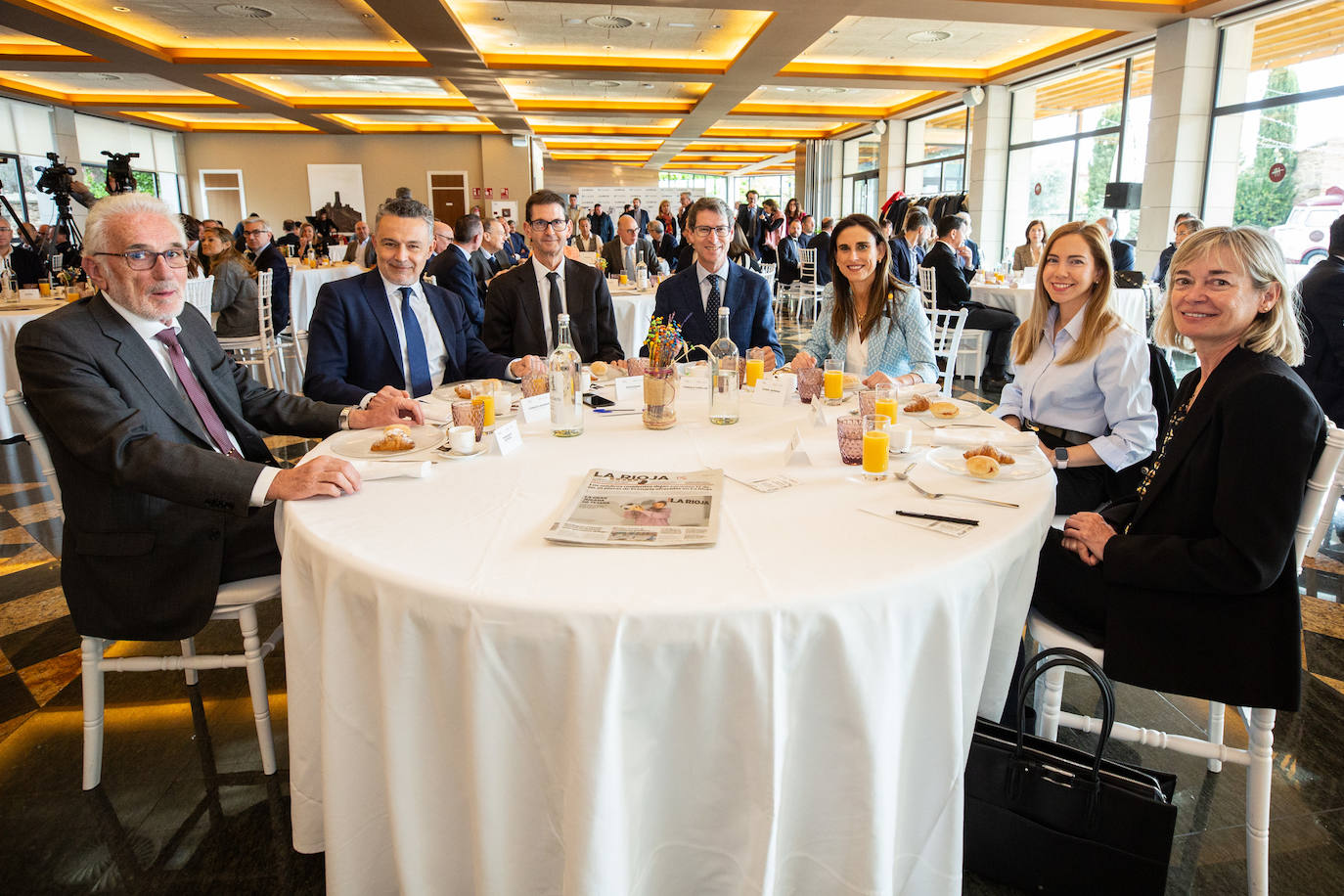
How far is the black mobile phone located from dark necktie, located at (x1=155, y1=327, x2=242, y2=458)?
96cm

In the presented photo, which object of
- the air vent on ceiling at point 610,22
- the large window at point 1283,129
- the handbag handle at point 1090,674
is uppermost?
the air vent on ceiling at point 610,22

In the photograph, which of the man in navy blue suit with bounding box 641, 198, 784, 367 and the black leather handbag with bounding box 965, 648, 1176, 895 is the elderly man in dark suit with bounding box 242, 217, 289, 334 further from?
the black leather handbag with bounding box 965, 648, 1176, 895

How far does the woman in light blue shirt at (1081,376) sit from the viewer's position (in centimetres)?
231

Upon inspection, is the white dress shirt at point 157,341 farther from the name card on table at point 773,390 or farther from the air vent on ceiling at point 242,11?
the air vent on ceiling at point 242,11

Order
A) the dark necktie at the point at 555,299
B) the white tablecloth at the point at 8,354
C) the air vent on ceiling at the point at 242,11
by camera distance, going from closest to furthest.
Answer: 1. the dark necktie at the point at 555,299
2. the white tablecloth at the point at 8,354
3. the air vent on ceiling at the point at 242,11

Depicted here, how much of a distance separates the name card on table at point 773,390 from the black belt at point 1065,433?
80cm

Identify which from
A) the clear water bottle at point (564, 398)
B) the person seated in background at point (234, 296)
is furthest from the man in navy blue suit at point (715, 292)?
the person seated in background at point (234, 296)

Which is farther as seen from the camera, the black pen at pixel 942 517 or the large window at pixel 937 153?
the large window at pixel 937 153

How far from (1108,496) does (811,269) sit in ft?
30.5

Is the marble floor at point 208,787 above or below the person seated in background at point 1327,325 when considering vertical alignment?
below

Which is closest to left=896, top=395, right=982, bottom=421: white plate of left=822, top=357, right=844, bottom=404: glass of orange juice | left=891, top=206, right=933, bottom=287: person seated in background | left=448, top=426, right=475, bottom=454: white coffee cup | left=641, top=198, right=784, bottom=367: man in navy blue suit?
left=822, top=357, right=844, bottom=404: glass of orange juice

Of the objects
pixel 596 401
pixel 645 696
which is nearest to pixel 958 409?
pixel 596 401

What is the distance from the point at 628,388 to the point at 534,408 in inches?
15.3

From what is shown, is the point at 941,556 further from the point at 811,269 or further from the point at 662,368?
the point at 811,269
